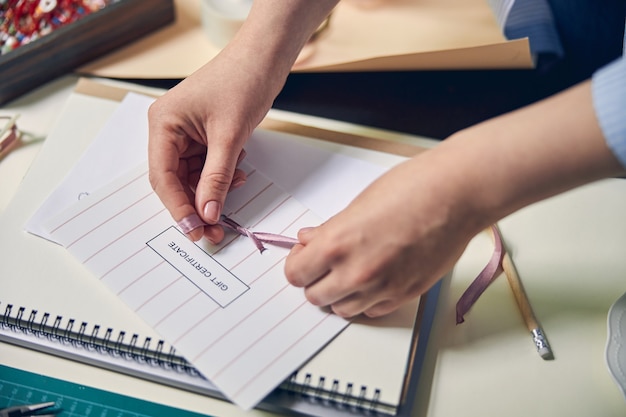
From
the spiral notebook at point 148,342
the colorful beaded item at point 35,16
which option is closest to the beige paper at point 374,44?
A: the colorful beaded item at point 35,16

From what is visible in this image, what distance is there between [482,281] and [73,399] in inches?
14.9

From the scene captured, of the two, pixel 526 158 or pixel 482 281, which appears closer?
pixel 526 158

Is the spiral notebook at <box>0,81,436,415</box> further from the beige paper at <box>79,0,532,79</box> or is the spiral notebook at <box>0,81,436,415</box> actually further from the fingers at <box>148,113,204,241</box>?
the beige paper at <box>79,0,532,79</box>

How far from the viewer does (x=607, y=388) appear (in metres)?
0.56

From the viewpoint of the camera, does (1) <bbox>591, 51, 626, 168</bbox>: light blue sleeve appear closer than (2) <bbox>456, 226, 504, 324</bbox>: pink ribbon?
Yes

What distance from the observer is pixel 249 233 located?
62 cm

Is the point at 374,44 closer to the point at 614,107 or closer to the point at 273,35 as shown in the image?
the point at 273,35

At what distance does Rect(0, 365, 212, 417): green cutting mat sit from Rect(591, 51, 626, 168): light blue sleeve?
1.27ft

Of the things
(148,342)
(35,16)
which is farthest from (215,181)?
(35,16)

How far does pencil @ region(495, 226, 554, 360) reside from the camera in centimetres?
57

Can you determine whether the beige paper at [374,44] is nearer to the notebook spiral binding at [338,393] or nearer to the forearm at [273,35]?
the forearm at [273,35]

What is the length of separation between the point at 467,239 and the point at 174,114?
1.03 ft

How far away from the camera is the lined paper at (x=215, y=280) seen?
1.78ft

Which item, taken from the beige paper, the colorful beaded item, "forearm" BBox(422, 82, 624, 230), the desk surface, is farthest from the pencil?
the colorful beaded item
